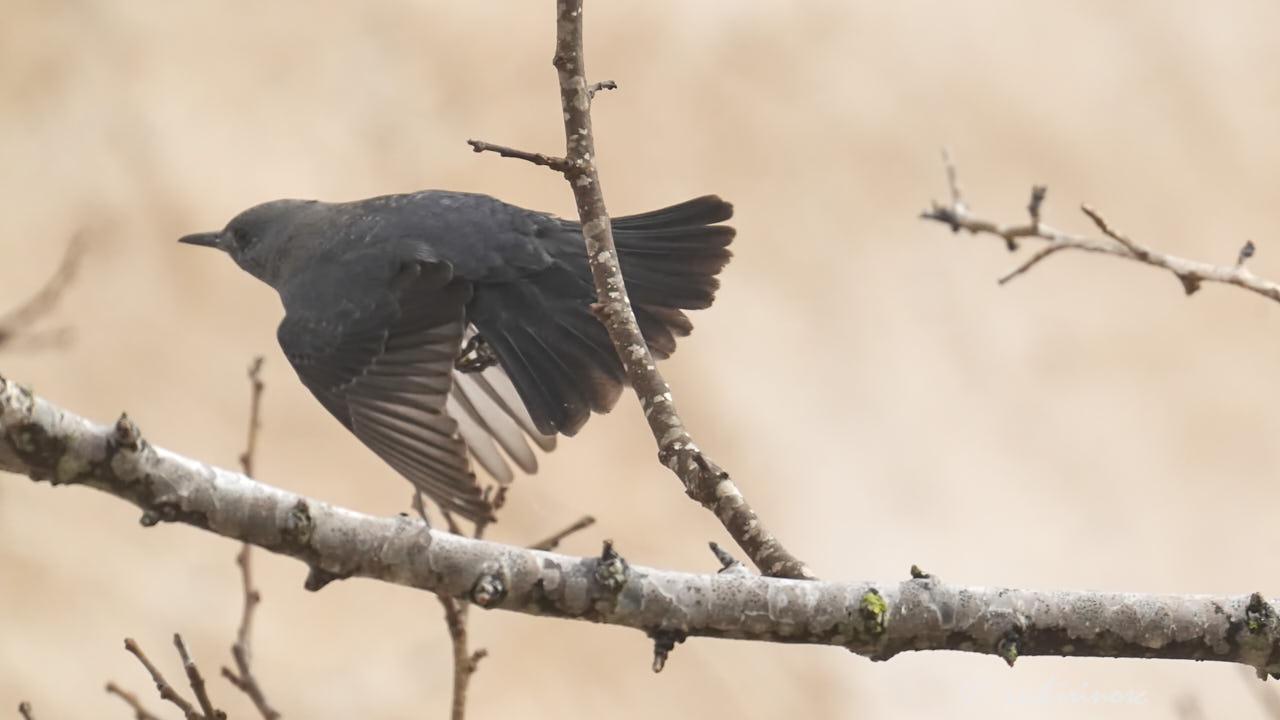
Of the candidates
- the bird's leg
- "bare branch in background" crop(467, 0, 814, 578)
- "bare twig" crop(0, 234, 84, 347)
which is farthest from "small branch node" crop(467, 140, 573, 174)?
the bird's leg

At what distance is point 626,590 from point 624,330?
568 mm

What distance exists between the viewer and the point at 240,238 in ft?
12.1

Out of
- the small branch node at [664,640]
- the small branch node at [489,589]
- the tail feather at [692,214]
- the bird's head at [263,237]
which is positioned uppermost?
the bird's head at [263,237]

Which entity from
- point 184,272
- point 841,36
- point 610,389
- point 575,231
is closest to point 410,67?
point 184,272

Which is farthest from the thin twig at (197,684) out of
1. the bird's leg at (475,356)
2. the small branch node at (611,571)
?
the bird's leg at (475,356)

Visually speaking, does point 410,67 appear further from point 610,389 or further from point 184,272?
point 610,389

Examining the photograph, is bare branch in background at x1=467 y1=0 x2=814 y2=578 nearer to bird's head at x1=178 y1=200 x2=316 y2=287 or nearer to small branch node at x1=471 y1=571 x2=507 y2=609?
small branch node at x1=471 y1=571 x2=507 y2=609

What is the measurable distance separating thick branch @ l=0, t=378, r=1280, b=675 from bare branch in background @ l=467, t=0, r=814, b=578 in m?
0.24

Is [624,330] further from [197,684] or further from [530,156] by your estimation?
[197,684]

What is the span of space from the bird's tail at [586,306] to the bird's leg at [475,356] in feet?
0.29

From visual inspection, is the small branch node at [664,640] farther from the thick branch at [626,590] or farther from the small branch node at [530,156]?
the small branch node at [530,156]

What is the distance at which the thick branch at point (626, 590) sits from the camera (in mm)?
1362

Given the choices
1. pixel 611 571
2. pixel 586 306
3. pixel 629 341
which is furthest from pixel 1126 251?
→ pixel 586 306

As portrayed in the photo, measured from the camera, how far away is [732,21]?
5.25 metres
